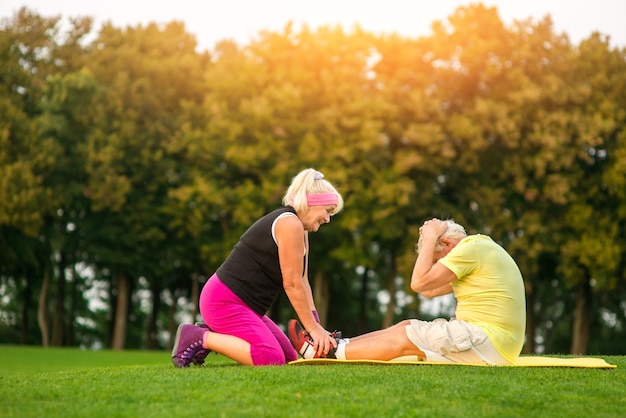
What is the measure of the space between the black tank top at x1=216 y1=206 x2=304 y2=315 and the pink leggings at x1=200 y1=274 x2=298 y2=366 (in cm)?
8

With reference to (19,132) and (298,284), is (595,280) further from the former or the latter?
(298,284)

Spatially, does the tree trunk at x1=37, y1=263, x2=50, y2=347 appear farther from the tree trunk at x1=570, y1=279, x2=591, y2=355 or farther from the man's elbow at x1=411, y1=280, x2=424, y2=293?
the man's elbow at x1=411, y1=280, x2=424, y2=293

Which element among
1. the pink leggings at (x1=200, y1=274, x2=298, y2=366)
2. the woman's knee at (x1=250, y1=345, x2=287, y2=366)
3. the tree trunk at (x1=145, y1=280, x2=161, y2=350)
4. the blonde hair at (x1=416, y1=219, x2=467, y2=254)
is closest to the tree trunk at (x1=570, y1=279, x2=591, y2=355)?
the tree trunk at (x1=145, y1=280, x2=161, y2=350)

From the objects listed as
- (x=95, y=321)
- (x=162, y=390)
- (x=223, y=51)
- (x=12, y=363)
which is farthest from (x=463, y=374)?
(x=95, y=321)

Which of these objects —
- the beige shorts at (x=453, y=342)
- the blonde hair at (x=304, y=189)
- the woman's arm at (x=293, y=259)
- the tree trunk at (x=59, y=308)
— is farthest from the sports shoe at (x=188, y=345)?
the tree trunk at (x=59, y=308)

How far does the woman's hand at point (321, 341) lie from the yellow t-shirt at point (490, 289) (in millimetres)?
1417

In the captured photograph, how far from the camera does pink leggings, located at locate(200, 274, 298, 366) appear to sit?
9414 millimetres

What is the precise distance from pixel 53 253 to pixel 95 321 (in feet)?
51.6

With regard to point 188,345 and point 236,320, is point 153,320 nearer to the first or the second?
point 188,345

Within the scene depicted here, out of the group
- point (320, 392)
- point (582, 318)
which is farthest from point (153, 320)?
point (320, 392)

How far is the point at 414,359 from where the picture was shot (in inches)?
376

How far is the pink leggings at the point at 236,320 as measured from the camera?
9.41 m

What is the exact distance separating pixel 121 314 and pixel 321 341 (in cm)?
2905

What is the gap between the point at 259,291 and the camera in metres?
9.50
